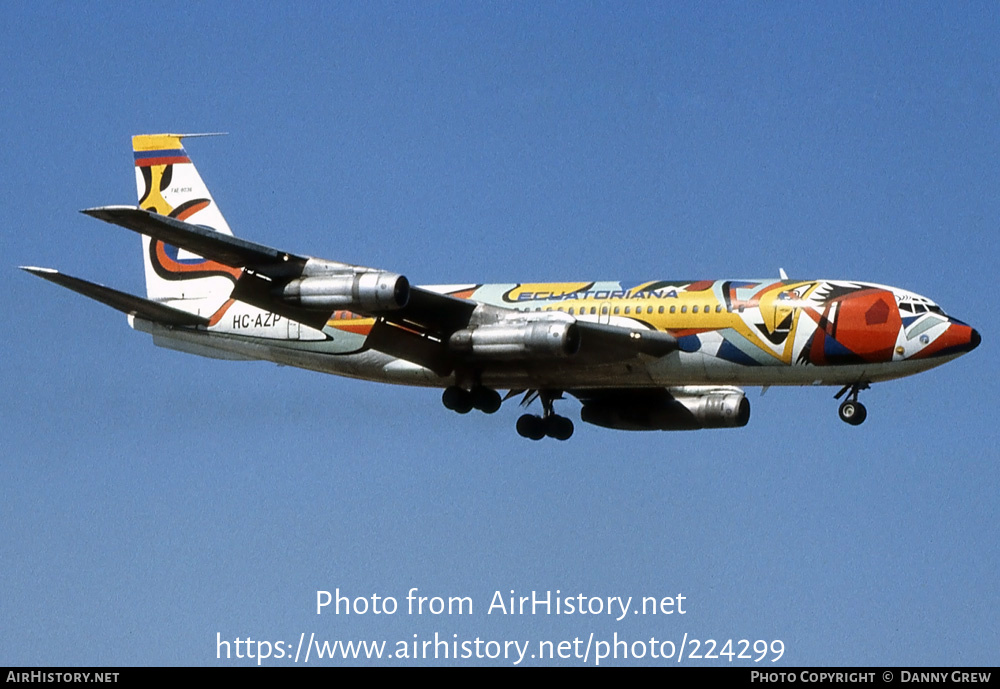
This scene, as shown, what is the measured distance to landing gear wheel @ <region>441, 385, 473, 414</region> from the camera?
5006 cm

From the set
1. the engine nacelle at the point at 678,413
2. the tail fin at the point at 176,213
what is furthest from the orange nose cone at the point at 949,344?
the tail fin at the point at 176,213

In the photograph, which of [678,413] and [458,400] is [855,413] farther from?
[458,400]

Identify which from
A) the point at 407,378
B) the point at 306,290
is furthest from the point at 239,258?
the point at 407,378

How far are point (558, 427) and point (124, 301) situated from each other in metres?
13.4

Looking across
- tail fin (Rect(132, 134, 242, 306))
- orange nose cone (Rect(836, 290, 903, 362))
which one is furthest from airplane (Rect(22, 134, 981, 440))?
tail fin (Rect(132, 134, 242, 306))

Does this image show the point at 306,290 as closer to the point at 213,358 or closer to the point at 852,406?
the point at 213,358

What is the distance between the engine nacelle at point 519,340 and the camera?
46688mm

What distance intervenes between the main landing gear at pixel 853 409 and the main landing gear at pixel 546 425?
9011 millimetres

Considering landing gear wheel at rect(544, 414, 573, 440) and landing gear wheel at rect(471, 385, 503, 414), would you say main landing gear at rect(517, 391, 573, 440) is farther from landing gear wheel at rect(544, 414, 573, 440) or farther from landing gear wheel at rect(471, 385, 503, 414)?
landing gear wheel at rect(471, 385, 503, 414)

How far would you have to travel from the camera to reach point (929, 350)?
4756cm

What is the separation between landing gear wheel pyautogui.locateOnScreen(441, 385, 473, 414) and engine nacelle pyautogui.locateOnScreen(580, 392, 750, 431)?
5922mm

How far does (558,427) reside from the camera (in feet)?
177
